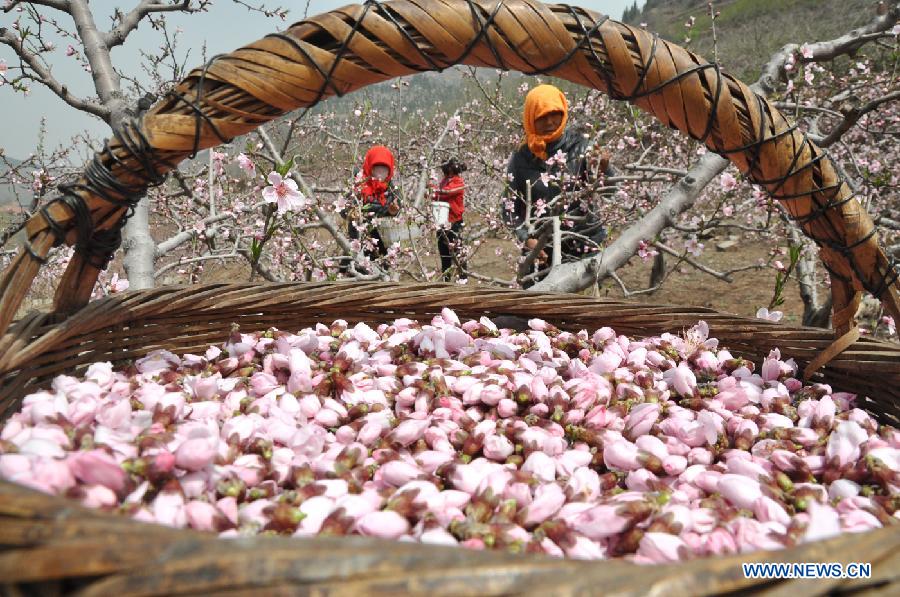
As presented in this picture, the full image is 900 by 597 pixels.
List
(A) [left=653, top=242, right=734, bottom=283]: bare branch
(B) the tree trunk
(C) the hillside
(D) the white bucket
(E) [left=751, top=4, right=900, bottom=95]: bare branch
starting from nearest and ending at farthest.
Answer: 1. (B) the tree trunk
2. (E) [left=751, top=4, right=900, bottom=95]: bare branch
3. (A) [left=653, top=242, right=734, bottom=283]: bare branch
4. (D) the white bucket
5. (C) the hillside

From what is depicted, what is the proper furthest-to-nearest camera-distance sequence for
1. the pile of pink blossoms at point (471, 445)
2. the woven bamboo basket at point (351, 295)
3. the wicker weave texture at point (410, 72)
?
the wicker weave texture at point (410, 72) < the pile of pink blossoms at point (471, 445) < the woven bamboo basket at point (351, 295)

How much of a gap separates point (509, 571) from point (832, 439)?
80 centimetres

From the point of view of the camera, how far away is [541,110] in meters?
3.06

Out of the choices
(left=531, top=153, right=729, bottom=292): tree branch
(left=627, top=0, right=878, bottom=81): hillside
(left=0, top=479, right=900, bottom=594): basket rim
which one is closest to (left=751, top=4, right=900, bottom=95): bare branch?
(left=531, top=153, right=729, bottom=292): tree branch

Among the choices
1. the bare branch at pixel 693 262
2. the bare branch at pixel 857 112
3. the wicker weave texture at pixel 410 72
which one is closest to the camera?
the wicker weave texture at pixel 410 72

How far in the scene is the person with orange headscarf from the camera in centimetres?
306

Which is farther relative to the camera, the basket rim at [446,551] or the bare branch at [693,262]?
the bare branch at [693,262]

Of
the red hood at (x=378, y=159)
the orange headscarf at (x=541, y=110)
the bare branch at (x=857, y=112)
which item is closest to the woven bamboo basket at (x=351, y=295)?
the bare branch at (x=857, y=112)

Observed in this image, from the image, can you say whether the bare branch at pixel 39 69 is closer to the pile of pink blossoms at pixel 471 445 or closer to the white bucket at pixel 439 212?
the pile of pink blossoms at pixel 471 445

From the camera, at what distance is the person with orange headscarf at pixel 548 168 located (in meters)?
3.06

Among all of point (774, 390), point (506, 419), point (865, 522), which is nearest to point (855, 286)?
point (774, 390)

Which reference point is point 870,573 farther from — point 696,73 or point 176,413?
point 176,413

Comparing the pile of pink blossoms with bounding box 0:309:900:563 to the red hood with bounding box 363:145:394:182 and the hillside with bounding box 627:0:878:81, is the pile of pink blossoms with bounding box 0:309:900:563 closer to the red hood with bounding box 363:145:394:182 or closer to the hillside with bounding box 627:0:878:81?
the red hood with bounding box 363:145:394:182

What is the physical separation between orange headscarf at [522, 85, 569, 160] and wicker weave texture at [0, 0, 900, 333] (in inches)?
86.4
